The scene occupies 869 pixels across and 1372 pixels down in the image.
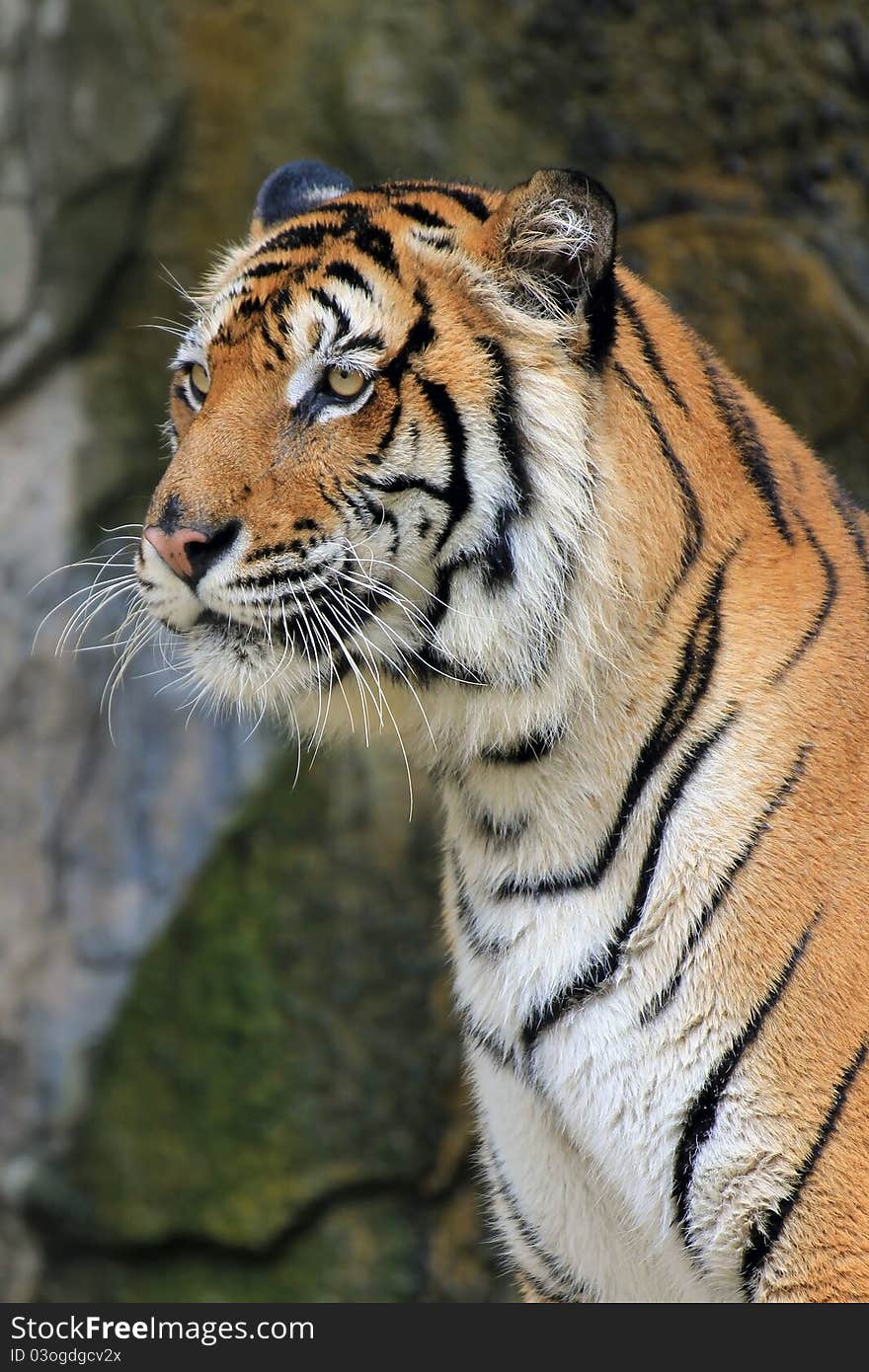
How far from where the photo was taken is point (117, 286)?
5.03 meters

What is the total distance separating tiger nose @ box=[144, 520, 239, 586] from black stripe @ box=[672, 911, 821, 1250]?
1.01 meters

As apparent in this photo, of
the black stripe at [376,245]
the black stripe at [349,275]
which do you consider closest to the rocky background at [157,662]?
the black stripe at [376,245]

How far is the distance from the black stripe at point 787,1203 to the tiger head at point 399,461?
74 cm

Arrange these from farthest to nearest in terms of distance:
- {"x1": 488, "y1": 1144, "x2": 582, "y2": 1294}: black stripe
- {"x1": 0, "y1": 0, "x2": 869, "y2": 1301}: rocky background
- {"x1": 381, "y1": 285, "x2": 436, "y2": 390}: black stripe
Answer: {"x1": 0, "y1": 0, "x2": 869, "y2": 1301}: rocky background
{"x1": 488, "y1": 1144, "x2": 582, "y2": 1294}: black stripe
{"x1": 381, "y1": 285, "x2": 436, "y2": 390}: black stripe

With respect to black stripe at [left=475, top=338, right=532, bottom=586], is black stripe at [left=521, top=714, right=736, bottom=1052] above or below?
below

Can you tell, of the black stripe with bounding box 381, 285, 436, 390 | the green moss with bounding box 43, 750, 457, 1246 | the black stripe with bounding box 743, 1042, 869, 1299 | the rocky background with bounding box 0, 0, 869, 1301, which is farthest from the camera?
the green moss with bounding box 43, 750, 457, 1246

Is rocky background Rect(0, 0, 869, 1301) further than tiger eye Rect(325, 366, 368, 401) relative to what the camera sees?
Yes

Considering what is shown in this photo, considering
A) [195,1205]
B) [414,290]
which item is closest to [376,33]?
[414,290]

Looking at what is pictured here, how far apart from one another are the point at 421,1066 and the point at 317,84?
3012mm

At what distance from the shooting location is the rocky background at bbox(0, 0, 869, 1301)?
4.62 metres

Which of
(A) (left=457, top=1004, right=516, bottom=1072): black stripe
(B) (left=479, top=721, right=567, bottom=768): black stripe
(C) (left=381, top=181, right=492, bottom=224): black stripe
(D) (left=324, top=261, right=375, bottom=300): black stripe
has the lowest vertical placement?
(A) (left=457, top=1004, right=516, bottom=1072): black stripe

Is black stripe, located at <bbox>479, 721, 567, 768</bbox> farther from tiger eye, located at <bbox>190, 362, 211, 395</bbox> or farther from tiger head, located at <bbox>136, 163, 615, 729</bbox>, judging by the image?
tiger eye, located at <bbox>190, 362, 211, 395</bbox>

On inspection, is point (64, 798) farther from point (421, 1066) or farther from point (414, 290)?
point (414, 290)

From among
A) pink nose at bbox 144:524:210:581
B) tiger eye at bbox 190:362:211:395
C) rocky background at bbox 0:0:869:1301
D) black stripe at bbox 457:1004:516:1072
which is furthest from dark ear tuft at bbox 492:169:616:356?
rocky background at bbox 0:0:869:1301
